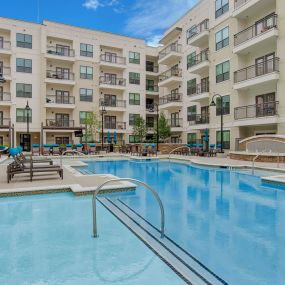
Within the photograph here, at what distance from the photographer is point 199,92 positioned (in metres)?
31.2

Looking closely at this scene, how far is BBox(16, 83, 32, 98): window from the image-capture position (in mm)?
33906

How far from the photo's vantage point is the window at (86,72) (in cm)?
3784

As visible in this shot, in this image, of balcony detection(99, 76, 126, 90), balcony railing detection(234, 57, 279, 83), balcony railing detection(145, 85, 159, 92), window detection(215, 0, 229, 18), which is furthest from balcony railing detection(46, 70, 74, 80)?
balcony railing detection(234, 57, 279, 83)

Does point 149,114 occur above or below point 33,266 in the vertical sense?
above

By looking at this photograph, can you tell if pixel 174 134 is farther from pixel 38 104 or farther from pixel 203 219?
pixel 203 219

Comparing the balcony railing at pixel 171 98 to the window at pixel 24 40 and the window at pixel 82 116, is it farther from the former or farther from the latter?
the window at pixel 24 40

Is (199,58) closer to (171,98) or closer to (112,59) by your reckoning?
(171,98)

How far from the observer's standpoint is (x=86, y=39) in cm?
3831

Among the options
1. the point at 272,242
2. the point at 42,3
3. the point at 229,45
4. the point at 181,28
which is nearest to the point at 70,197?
the point at 272,242

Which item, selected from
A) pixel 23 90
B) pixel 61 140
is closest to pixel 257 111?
pixel 61 140

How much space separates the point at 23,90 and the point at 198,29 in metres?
22.9

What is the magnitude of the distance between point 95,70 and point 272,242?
36.8 m

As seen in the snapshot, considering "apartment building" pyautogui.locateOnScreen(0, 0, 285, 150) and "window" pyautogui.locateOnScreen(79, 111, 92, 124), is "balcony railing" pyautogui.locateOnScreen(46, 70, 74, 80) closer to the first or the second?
"apartment building" pyautogui.locateOnScreen(0, 0, 285, 150)

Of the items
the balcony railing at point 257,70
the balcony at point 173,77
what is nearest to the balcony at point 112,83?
the balcony at point 173,77
